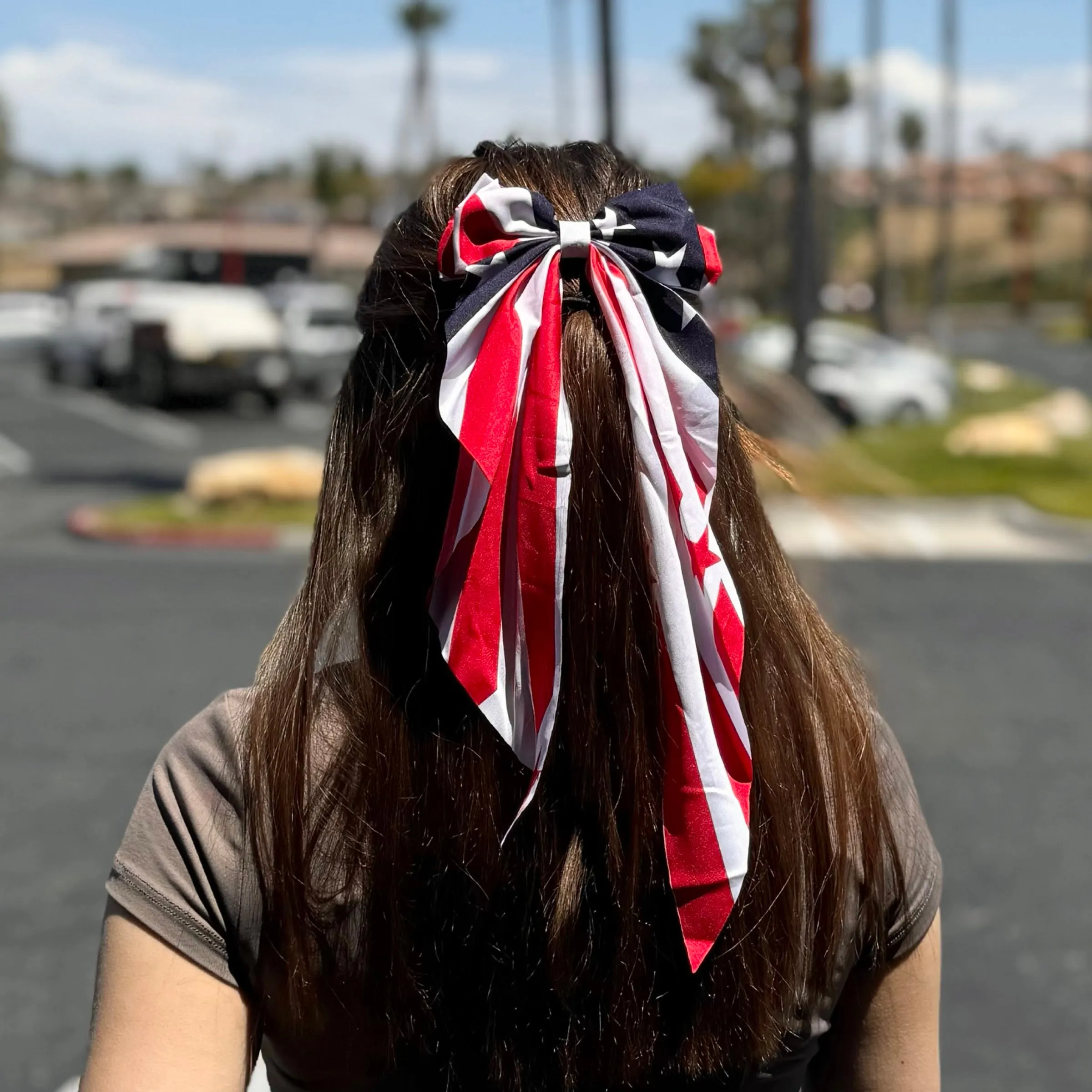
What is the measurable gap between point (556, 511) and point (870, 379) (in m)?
21.8

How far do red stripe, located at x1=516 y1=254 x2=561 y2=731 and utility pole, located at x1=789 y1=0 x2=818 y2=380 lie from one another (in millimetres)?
15673

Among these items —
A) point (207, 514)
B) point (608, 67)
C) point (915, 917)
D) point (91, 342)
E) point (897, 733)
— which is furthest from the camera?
point (91, 342)

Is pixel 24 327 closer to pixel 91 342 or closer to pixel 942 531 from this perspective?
pixel 91 342

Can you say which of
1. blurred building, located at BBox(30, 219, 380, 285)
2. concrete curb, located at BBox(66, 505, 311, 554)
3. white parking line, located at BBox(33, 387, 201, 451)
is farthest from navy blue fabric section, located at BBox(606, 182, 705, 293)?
blurred building, located at BBox(30, 219, 380, 285)

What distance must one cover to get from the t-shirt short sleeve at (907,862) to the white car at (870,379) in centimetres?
1774

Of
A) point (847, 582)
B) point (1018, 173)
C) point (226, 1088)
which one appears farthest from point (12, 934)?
point (1018, 173)

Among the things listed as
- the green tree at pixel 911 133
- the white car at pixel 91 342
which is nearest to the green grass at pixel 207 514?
the white car at pixel 91 342

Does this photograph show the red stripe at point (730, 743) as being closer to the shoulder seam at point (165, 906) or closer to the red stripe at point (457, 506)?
the red stripe at point (457, 506)

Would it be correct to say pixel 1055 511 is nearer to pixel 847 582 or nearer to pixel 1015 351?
pixel 847 582

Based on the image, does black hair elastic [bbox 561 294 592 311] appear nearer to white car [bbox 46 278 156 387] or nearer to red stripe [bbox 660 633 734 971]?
red stripe [bbox 660 633 734 971]

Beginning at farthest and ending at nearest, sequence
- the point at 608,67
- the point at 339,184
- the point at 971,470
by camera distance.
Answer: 1. the point at 339,184
2. the point at 971,470
3. the point at 608,67

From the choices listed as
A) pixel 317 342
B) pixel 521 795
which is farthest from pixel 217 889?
pixel 317 342

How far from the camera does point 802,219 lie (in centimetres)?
1720

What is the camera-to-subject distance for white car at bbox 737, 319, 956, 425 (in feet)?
70.0
